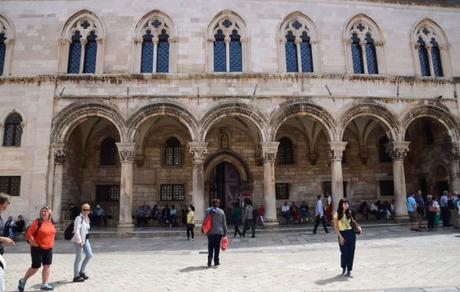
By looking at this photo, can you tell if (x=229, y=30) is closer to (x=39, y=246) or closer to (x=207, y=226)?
(x=207, y=226)

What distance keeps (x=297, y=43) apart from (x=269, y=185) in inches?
292

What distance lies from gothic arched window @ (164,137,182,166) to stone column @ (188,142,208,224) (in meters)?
3.85

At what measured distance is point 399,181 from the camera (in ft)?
55.1

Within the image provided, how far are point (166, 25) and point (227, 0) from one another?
335 cm

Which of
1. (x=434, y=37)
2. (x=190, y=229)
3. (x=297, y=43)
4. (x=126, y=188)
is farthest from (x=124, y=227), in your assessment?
(x=434, y=37)

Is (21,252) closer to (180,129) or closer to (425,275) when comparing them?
(180,129)

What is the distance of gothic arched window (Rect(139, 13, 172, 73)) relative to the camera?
17.4 m

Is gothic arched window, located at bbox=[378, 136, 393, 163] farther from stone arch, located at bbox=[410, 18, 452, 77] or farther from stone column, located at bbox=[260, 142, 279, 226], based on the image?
stone column, located at bbox=[260, 142, 279, 226]

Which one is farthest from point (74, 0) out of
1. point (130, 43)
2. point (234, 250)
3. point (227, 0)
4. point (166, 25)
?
point (234, 250)

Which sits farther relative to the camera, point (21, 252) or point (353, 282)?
point (21, 252)

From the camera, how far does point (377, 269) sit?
25.9 ft

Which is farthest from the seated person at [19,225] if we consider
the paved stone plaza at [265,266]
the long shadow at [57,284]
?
the long shadow at [57,284]

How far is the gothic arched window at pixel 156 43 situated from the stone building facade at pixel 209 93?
0.17ft

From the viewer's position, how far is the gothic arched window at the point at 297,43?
17.8 meters
